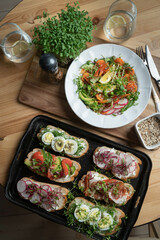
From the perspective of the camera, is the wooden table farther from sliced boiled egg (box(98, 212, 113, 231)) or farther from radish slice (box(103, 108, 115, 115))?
sliced boiled egg (box(98, 212, 113, 231))

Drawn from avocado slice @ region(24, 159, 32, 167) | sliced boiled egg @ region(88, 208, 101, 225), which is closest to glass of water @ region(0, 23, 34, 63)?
avocado slice @ region(24, 159, 32, 167)

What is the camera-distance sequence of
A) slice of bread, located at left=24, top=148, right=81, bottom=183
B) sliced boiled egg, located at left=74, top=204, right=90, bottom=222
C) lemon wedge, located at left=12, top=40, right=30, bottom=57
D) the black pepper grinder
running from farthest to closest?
lemon wedge, located at left=12, top=40, right=30, bottom=57 → slice of bread, located at left=24, top=148, right=81, bottom=183 → sliced boiled egg, located at left=74, top=204, right=90, bottom=222 → the black pepper grinder

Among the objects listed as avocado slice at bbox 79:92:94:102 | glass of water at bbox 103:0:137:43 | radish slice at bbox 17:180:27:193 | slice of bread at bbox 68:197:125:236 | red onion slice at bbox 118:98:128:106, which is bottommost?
slice of bread at bbox 68:197:125:236

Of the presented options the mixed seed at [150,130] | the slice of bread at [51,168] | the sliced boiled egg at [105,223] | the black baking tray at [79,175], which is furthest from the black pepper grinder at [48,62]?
the sliced boiled egg at [105,223]

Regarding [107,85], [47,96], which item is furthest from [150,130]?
[47,96]

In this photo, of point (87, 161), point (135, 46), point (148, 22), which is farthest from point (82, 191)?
point (148, 22)

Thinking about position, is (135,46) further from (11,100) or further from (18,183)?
(18,183)
